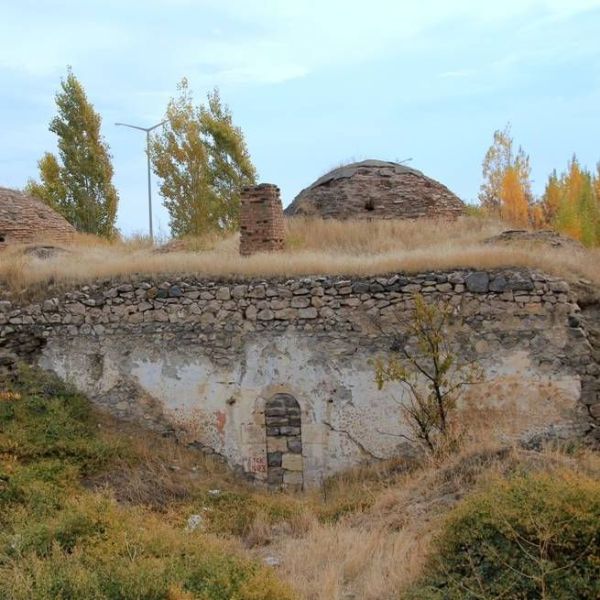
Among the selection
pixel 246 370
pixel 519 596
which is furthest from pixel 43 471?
pixel 519 596

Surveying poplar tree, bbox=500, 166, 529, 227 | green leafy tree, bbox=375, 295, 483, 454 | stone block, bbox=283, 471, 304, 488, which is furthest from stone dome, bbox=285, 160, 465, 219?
poplar tree, bbox=500, 166, 529, 227

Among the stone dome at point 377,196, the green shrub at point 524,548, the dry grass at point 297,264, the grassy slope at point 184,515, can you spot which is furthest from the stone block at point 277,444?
the stone dome at point 377,196

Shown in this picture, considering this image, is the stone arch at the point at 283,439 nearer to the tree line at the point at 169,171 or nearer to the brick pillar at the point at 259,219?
the brick pillar at the point at 259,219

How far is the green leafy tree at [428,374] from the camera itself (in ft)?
28.9

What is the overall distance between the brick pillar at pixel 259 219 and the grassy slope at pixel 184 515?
434 cm

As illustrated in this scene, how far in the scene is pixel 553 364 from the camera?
A: 9.57 meters

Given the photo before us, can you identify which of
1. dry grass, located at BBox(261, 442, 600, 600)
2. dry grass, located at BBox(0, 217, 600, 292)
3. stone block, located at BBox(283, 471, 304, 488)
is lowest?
stone block, located at BBox(283, 471, 304, 488)

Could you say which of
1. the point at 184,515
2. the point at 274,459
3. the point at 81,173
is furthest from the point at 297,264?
the point at 81,173

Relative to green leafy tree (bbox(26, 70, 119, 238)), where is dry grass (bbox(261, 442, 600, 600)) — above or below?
below

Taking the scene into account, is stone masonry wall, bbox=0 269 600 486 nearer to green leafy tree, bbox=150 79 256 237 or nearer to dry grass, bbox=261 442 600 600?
dry grass, bbox=261 442 600 600

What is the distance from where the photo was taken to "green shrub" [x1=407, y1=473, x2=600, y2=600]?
192 inches

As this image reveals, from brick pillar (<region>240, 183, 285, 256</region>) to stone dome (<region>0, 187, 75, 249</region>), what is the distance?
7401 mm

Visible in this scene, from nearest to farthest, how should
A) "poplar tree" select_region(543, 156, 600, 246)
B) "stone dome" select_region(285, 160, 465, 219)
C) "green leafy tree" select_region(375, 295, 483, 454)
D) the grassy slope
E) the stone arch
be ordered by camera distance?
the grassy slope
"green leafy tree" select_region(375, 295, 483, 454)
the stone arch
"stone dome" select_region(285, 160, 465, 219)
"poplar tree" select_region(543, 156, 600, 246)

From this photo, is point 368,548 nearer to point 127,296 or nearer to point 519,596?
point 519,596
